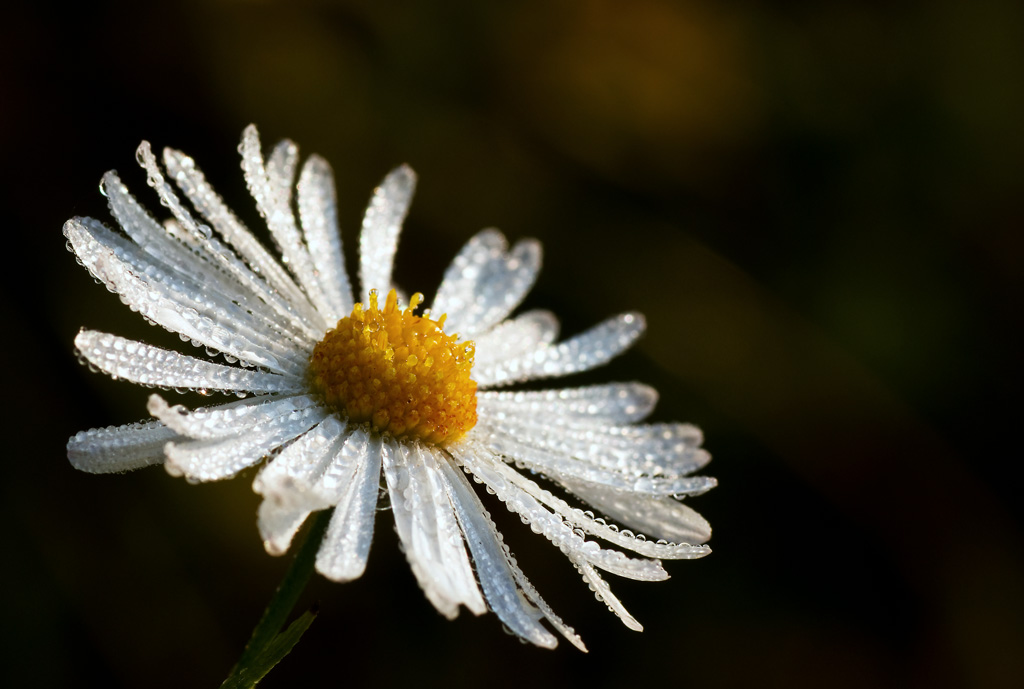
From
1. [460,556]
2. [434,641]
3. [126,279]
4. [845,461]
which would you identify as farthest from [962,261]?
[126,279]

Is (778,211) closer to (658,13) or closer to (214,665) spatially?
(658,13)

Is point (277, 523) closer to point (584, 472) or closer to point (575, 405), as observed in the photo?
point (584, 472)

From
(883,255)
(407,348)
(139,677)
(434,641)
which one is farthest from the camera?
(883,255)

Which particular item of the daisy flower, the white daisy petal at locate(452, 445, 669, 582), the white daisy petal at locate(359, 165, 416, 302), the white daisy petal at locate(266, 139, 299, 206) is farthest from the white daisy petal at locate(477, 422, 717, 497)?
the white daisy petal at locate(266, 139, 299, 206)

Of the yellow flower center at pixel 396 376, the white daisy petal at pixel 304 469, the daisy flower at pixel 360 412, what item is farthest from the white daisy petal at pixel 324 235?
the white daisy petal at pixel 304 469

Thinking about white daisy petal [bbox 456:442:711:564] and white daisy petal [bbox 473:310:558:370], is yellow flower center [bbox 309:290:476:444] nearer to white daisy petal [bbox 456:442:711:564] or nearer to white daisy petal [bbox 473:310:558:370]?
white daisy petal [bbox 456:442:711:564]
